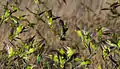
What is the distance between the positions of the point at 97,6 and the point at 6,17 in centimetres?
77

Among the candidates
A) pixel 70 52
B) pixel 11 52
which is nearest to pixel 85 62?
pixel 70 52

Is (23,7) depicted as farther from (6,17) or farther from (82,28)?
(82,28)

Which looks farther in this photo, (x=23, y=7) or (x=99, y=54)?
(x=23, y=7)

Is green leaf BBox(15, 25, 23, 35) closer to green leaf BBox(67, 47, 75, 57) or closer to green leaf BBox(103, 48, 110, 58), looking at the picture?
green leaf BBox(67, 47, 75, 57)

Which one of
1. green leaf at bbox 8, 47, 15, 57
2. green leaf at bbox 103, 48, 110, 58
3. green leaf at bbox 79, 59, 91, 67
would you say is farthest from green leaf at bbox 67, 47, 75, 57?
green leaf at bbox 8, 47, 15, 57

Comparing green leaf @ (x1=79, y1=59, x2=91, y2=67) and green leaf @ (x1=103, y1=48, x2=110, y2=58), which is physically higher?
green leaf @ (x1=103, y1=48, x2=110, y2=58)

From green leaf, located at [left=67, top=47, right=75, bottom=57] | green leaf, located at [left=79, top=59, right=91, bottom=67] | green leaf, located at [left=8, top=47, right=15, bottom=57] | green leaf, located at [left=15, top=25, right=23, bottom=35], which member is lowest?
green leaf, located at [left=79, top=59, right=91, bottom=67]

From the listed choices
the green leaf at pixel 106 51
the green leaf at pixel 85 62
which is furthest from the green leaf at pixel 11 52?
the green leaf at pixel 106 51

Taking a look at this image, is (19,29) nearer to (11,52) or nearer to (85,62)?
(11,52)

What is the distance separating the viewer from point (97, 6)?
10.1 feet

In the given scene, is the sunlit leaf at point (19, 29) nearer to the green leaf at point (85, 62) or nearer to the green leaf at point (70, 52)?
the green leaf at point (70, 52)

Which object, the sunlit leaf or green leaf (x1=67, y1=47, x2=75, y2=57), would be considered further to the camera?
the sunlit leaf

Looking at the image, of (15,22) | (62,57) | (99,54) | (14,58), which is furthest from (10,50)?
(99,54)

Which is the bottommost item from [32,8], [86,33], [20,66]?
[20,66]
